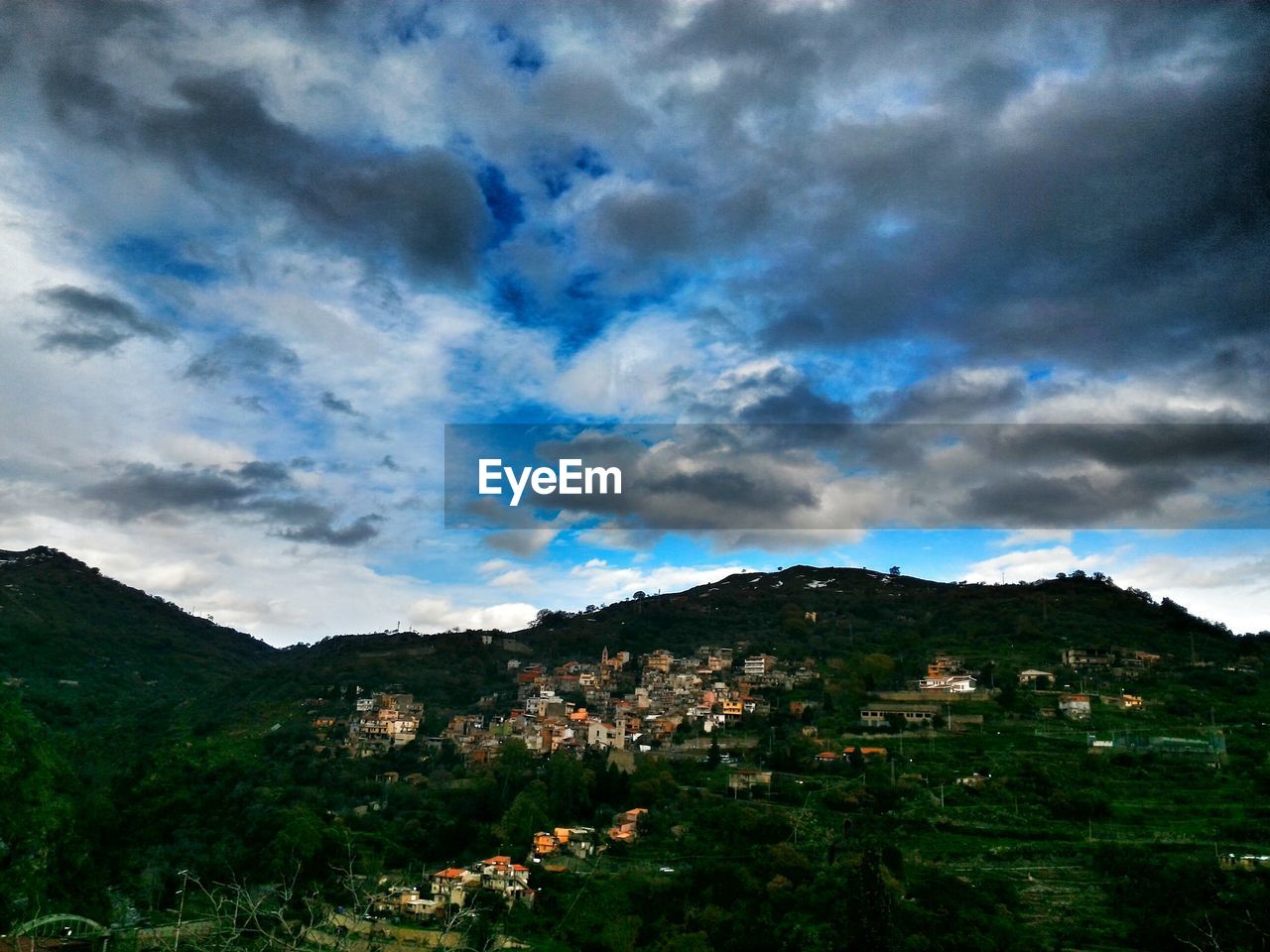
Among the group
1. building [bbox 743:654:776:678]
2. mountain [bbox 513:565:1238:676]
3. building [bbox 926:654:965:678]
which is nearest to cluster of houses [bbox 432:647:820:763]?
building [bbox 743:654:776:678]

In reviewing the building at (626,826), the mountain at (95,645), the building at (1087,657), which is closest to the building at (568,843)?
the building at (626,826)

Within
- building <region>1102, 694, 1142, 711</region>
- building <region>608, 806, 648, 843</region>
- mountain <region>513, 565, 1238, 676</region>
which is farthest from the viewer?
mountain <region>513, 565, 1238, 676</region>

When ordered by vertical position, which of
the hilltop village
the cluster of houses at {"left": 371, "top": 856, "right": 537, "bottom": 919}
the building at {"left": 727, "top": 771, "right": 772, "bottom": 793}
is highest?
the hilltop village

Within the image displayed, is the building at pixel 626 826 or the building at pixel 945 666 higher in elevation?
the building at pixel 945 666

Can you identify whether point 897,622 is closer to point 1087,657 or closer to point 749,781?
point 1087,657

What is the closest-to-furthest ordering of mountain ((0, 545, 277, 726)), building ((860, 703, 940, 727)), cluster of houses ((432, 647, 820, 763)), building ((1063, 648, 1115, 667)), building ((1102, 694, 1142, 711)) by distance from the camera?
building ((860, 703, 940, 727)) < building ((1102, 694, 1142, 711)) < cluster of houses ((432, 647, 820, 763)) < building ((1063, 648, 1115, 667)) < mountain ((0, 545, 277, 726))

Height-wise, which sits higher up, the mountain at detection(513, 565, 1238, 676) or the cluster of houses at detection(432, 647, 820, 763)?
the mountain at detection(513, 565, 1238, 676)

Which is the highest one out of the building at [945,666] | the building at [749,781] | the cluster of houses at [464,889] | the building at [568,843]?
the building at [945,666]

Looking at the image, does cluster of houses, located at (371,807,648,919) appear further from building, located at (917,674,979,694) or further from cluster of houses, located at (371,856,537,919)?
building, located at (917,674,979,694)

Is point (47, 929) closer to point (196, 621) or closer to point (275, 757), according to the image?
point (275, 757)

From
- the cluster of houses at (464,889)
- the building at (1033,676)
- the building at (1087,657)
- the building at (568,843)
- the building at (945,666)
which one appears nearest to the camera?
the cluster of houses at (464,889)

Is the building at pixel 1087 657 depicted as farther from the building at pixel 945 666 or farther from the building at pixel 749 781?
the building at pixel 749 781

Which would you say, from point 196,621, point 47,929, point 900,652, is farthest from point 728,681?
point 196,621
